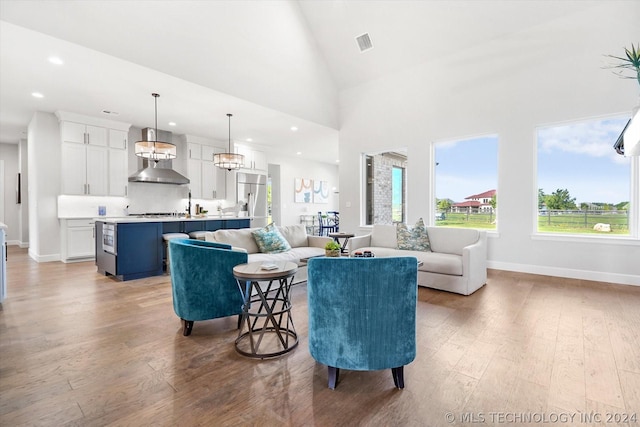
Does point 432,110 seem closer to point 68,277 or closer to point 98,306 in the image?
point 98,306

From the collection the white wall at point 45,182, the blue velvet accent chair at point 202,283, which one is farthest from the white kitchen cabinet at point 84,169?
the blue velvet accent chair at point 202,283

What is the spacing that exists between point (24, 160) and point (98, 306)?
7.67 meters

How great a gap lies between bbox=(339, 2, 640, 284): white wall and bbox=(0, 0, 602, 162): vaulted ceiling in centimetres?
30

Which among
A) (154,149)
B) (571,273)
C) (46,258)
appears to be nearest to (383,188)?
(571,273)

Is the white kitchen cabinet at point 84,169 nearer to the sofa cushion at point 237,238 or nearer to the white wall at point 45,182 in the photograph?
the white wall at point 45,182

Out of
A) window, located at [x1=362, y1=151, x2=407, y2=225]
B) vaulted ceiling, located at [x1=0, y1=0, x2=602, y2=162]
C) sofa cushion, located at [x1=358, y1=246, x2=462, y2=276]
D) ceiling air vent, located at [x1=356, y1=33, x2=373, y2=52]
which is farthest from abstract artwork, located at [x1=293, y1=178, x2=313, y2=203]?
sofa cushion, located at [x1=358, y1=246, x2=462, y2=276]

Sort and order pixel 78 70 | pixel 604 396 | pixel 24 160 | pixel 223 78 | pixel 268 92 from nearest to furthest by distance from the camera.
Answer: pixel 604 396
pixel 78 70
pixel 223 78
pixel 268 92
pixel 24 160

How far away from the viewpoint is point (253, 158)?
357 inches

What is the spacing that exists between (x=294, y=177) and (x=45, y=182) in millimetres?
6718

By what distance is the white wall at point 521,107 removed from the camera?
4387mm

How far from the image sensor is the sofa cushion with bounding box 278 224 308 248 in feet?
15.9

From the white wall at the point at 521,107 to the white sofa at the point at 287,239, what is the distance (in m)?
Answer: 2.54

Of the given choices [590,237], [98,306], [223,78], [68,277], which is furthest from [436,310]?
[68,277]

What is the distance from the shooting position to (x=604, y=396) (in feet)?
5.80
